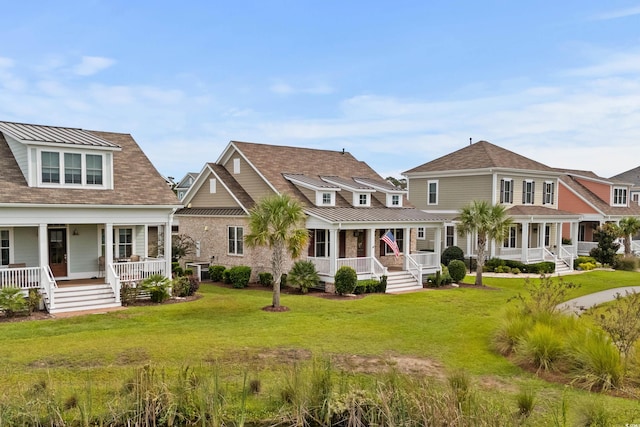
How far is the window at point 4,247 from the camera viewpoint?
1936cm

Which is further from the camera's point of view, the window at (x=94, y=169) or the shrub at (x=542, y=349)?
the window at (x=94, y=169)

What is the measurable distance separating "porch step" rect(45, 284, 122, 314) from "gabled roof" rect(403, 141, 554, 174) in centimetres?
2291

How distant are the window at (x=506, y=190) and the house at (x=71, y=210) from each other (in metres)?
20.8

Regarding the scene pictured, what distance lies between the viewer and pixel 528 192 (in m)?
34.6

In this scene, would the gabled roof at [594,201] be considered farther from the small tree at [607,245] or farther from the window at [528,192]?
the window at [528,192]

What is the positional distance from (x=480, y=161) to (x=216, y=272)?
18.2 metres

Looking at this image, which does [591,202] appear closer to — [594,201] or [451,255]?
[594,201]

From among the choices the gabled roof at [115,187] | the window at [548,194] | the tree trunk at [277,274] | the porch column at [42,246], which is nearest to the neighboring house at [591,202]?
the window at [548,194]

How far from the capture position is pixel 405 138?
35.8 m

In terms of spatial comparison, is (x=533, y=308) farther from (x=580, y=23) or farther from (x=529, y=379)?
(x=580, y=23)

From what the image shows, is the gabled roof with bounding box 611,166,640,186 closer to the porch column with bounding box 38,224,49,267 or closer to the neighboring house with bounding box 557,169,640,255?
the neighboring house with bounding box 557,169,640,255

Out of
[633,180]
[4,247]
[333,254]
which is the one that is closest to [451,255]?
[333,254]

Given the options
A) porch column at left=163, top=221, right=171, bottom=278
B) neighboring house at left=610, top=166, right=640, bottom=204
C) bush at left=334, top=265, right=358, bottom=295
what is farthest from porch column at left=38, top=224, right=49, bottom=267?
neighboring house at left=610, top=166, right=640, bottom=204

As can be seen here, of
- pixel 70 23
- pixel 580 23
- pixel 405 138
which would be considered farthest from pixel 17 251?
pixel 405 138
